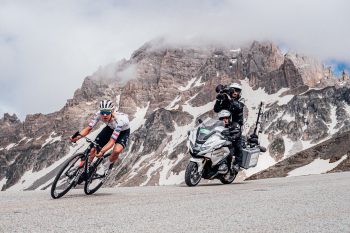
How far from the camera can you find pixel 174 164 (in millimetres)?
192000

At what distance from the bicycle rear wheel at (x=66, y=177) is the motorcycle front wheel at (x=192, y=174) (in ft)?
10.7

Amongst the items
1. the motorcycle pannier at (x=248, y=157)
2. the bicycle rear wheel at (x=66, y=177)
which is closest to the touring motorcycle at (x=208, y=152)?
the motorcycle pannier at (x=248, y=157)

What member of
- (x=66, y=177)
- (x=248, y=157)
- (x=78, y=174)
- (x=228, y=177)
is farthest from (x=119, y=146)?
(x=248, y=157)

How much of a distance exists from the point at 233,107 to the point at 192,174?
256 cm

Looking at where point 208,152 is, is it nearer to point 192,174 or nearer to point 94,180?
point 192,174

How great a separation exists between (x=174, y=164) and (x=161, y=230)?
187 metres

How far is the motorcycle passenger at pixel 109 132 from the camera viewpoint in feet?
36.0

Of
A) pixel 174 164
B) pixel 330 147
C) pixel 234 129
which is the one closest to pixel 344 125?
pixel 174 164

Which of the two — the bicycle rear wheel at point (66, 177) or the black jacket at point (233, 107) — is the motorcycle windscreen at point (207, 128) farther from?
the bicycle rear wheel at point (66, 177)

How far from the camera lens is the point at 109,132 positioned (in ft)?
37.9

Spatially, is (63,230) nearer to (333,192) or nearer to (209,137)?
(333,192)

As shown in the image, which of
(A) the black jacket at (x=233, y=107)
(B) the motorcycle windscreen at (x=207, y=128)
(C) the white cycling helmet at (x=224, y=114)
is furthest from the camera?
(A) the black jacket at (x=233, y=107)

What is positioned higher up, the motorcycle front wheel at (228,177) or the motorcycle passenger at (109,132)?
the motorcycle passenger at (109,132)

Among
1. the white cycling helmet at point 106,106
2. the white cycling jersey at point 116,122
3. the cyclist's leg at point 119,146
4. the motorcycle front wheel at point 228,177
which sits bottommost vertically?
the motorcycle front wheel at point 228,177
